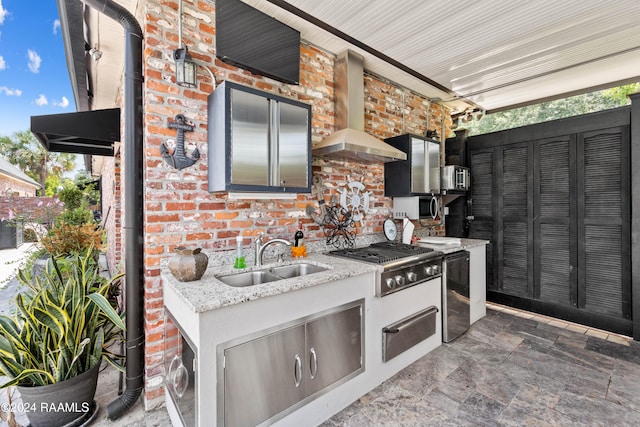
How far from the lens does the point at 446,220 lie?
4.71 metres

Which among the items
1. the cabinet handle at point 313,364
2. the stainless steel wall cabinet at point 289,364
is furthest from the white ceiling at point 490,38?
the cabinet handle at point 313,364

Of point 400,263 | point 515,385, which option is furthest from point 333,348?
point 515,385

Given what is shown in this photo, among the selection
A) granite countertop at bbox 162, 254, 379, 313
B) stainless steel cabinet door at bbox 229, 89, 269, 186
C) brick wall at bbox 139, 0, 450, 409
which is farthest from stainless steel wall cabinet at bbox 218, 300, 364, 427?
stainless steel cabinet door at bbox 229, 89, 269, 186

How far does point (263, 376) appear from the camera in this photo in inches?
61.5

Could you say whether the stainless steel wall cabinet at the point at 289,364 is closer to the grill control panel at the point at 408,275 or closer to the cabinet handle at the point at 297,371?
the cabinet handle at the point at 297,371

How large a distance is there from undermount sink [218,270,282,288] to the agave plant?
776 millimetres

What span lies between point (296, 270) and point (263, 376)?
954 mm

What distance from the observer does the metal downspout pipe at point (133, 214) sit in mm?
1891

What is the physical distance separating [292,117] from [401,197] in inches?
79.3

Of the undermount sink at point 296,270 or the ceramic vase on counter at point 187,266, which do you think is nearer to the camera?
the ceramic vase on counter at point 187,266

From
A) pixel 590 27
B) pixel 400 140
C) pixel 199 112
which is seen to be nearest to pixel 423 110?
pixel 400 140

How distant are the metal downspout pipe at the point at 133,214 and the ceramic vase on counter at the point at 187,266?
0.42 metres

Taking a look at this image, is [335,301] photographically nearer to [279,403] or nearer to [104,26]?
[279,403]

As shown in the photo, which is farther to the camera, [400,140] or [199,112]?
[400,140]
